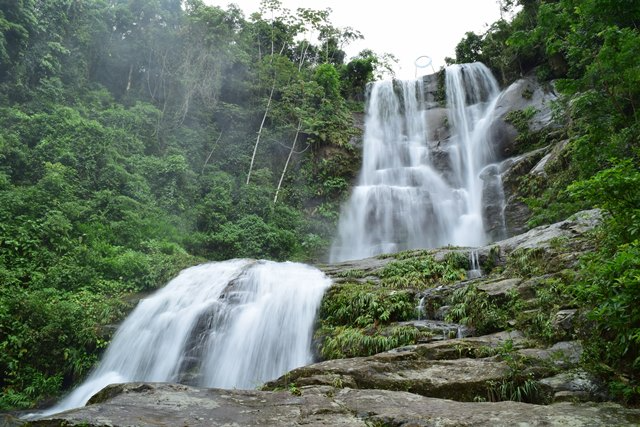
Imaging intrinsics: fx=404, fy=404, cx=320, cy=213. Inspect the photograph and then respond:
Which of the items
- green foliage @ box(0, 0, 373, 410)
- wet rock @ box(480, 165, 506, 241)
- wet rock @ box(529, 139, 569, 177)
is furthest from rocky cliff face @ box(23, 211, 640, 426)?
wet rock @ box(480, 165, 506, 241)

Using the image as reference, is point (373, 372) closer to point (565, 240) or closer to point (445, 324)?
point (445, 324)

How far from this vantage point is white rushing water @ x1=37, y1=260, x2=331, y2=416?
766cm

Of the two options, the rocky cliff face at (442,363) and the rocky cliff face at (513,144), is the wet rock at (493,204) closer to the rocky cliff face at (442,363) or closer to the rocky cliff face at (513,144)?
the rocky cliff face at (513,144)

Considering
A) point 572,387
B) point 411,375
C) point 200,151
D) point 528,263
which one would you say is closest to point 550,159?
point 528,263

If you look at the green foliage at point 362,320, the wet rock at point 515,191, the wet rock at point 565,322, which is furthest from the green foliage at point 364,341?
the wet rock at point 515,191

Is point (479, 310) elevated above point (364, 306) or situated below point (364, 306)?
below

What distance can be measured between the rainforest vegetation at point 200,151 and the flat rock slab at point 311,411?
706 mm

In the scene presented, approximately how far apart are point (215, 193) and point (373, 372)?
14862 millimetres

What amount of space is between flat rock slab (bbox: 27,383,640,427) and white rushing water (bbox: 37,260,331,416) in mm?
3423

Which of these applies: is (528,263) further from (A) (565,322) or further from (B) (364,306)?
(B) (364,306)

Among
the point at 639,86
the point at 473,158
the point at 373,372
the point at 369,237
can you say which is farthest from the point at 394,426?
the point at 473,158

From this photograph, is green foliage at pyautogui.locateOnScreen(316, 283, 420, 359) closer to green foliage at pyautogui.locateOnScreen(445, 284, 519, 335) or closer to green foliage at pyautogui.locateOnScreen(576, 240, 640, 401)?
green foliage at pyautogui.locateOnScreen(445, 284, 519, 335)

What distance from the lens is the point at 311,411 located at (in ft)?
11.7

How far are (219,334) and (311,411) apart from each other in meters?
5.30
